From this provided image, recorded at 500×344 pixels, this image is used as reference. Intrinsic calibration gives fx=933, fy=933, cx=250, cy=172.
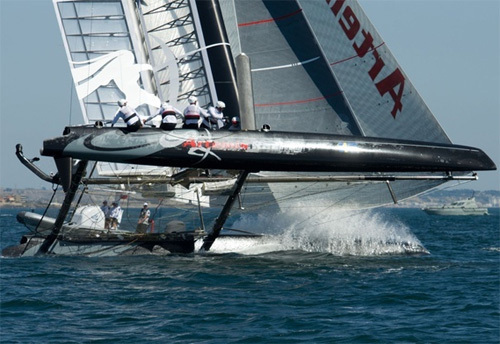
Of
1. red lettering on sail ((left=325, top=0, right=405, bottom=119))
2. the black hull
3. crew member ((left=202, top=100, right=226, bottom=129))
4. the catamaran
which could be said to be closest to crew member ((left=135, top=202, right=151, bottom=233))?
the catamaran

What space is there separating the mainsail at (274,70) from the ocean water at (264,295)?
1.78 meters

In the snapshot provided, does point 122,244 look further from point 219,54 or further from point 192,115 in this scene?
point 219,54

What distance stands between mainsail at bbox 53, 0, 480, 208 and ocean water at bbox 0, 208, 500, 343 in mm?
1781

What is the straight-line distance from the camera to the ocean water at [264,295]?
39.3 ft

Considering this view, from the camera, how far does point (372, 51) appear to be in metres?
21.0

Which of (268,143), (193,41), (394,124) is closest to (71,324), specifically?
(268,143)

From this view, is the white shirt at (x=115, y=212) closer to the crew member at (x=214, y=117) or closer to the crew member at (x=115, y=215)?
the crew member at (x=115, y=215)

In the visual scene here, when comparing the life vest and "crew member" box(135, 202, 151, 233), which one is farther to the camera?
"crew member" box(135, 202, 151, 233)

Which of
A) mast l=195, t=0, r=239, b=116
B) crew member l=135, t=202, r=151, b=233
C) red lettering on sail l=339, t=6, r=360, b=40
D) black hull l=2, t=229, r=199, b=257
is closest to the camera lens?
black hull l=2, t=229, r=199, b=257

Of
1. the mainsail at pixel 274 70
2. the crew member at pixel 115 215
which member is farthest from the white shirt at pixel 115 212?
the mainsail at pixel 274 70

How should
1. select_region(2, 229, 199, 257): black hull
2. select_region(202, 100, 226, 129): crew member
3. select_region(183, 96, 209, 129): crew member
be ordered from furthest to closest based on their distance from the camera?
select_region(2, 229, 199, 257): black hull
select_region(202, 100, 226, 129): crew member
select_region(183, 96, 209, 129): crew member

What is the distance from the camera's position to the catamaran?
16250 mm

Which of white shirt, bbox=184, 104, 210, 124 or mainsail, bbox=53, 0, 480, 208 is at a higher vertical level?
mainsail, bbox=53, 0, 480, 208

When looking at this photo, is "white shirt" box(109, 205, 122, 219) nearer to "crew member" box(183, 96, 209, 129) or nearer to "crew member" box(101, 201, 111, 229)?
"crew member" box(101, 201, 111, 229)
